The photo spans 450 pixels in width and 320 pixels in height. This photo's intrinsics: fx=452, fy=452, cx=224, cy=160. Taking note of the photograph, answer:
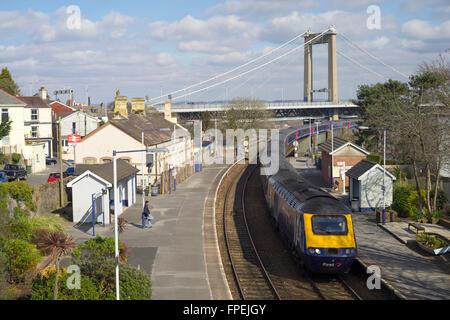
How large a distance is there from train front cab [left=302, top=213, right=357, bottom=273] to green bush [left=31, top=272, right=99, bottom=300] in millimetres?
7639

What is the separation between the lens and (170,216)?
2772cm

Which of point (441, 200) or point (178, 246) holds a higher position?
point (441, 200)

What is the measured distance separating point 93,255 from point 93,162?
23033 millimetres

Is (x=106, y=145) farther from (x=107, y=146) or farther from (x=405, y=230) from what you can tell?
(x=405, y=230)

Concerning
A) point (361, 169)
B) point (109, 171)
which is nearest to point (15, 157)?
point (109, 171)

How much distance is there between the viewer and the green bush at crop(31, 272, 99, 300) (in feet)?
40.8

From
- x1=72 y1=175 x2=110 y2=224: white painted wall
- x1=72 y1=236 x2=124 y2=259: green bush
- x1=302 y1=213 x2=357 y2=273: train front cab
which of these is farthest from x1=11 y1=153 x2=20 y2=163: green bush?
x1=302 y1=213 x2=357 y2=273: train front cab

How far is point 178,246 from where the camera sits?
21.1 m

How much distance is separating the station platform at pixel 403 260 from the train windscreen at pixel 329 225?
248cm

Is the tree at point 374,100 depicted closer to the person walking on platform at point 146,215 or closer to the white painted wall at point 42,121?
the person walking on platform at point 146,215

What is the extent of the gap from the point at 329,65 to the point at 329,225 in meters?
105

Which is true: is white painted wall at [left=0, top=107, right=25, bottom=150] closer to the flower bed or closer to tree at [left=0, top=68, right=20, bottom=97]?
tree at [left=0, top=68, right=20, bottom=97]
